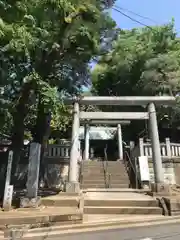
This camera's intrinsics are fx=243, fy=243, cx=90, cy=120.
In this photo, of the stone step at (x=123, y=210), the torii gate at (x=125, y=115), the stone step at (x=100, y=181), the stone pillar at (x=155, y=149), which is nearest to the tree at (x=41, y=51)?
the torii gate at (x=125, y=115)

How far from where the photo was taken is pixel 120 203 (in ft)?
25.7

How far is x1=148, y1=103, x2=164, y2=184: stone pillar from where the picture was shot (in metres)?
9.45

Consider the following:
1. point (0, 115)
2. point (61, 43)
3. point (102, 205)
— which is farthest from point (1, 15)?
point (102, 205)

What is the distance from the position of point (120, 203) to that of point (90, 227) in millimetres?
2255

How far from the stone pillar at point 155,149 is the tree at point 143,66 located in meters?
6.66

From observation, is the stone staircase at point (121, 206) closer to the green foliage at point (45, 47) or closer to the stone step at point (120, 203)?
the stone step at point (120, 203)

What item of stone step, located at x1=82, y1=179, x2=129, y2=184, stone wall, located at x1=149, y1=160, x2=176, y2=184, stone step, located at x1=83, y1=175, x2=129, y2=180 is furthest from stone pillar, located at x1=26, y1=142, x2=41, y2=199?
stone wall, located at x1=149, y1=160, x2=176, y2=184

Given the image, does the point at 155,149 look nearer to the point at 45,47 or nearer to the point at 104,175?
the point at 104,175

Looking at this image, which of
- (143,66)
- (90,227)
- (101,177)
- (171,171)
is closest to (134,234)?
(90,227)

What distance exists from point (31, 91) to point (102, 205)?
14.5 feet

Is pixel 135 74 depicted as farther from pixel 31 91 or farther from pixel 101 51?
pixel 31 91

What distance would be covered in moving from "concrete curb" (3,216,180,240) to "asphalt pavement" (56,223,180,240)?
0.63 feet

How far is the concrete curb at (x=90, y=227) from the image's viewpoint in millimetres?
5079

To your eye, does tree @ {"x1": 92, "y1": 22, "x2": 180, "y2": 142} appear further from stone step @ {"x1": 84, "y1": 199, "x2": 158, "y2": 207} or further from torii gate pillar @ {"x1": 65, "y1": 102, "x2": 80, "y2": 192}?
stone step @ {"x1": 84, "y1": 199, "x2": 158, "y2": 207}
